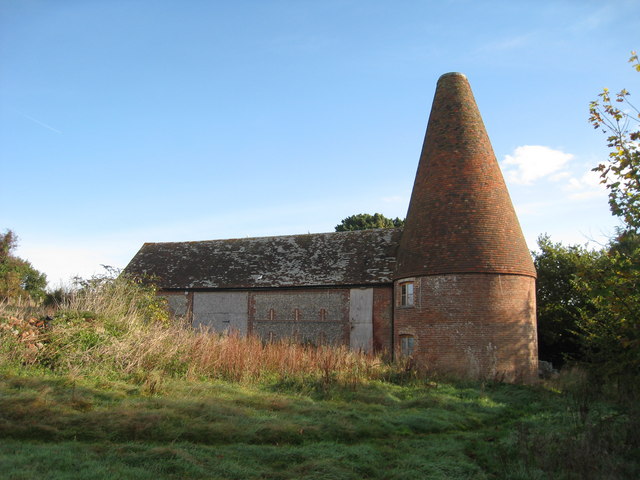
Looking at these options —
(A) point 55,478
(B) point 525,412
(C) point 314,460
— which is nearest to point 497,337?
(B) point 525,412

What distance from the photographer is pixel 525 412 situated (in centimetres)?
1186

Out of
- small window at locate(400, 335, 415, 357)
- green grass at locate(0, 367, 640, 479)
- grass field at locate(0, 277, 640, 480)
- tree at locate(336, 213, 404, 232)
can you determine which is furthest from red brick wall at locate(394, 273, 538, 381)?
tree at locate(336, 213, 404, 232)

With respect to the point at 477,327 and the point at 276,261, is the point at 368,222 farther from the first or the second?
the point at 477,327

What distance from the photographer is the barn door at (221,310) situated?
24016 mm

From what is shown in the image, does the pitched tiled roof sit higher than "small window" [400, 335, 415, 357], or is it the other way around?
the pitched tiled roof

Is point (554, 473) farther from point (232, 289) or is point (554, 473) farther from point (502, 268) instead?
point (232, 289)

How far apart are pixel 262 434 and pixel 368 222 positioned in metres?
37.4

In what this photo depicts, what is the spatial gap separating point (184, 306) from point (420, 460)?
A: 19210 millimetres

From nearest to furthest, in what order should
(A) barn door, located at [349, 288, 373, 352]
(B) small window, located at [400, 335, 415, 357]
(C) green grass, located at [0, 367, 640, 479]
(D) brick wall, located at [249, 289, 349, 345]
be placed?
1. (C) green grass, located at [0, 367, 640, 479]
2. (B) small window, located at [400, 335, 415, 357]
3. (A) barn door, located at [349, 288, 373, 352]
4. (D) brick wall, located at [249, 289, 349, 345]

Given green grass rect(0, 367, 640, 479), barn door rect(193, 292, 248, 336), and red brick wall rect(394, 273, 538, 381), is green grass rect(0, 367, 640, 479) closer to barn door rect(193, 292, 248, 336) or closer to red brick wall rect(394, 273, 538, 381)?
red brick wall rect(394, 273, 538, 381)

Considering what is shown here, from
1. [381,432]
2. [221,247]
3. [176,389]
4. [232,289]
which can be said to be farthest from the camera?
[221,247]

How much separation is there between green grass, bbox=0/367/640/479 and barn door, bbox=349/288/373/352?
949cm

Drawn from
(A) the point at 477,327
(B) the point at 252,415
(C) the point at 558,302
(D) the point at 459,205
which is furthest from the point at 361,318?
(B) the point at 252,415

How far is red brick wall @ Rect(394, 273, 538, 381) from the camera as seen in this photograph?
16.6m
